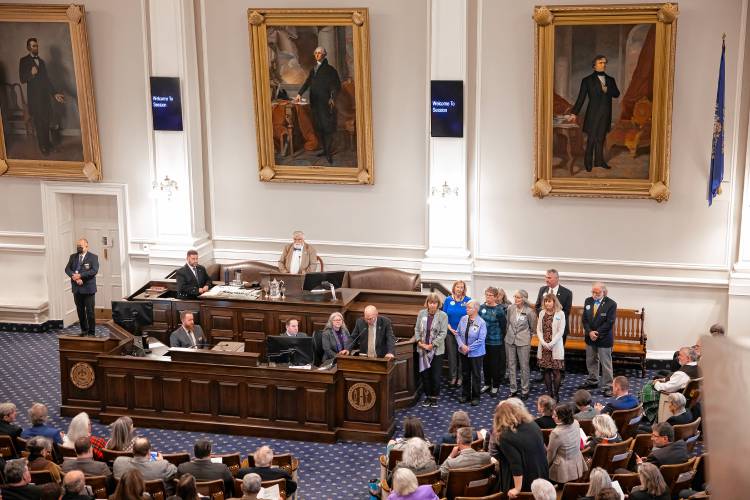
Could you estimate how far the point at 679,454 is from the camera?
25.5 ft

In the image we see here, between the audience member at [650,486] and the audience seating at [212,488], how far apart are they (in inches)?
130

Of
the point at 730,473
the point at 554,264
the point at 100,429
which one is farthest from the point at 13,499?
the point at 554,264

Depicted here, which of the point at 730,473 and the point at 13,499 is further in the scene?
the point at 13,499

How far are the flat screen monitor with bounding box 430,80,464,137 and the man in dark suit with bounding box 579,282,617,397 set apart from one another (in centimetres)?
340

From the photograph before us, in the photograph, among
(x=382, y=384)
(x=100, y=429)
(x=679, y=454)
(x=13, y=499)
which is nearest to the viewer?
(x=13, y=499)

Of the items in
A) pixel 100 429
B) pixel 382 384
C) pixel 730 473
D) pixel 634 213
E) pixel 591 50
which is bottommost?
pixel 100 429

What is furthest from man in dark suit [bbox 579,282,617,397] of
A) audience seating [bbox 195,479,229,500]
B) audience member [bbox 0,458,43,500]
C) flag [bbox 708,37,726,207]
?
audience member [bbox 0,458,43,500]

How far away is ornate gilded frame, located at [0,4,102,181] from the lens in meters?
15.1

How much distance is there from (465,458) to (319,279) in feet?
19.5

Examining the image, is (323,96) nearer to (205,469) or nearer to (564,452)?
(205,469)

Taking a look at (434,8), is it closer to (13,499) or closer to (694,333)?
(694,333)

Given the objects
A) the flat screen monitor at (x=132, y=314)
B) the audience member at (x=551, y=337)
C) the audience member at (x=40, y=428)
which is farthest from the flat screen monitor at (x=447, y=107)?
the audience member at (x=40, y=428)

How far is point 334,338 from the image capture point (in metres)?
11.4

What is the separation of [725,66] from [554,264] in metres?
3.81
